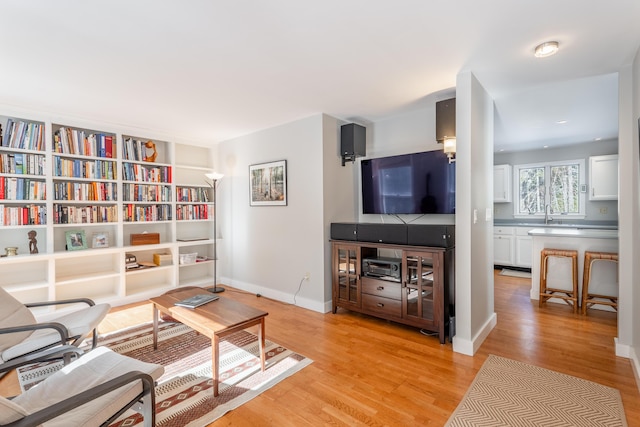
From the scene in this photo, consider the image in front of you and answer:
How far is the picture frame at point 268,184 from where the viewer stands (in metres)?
4.06

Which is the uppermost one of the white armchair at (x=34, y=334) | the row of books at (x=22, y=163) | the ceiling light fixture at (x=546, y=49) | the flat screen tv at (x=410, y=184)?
the ceiling light fixture at (x=546, y=49)

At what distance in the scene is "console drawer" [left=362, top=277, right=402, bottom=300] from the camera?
3131mm

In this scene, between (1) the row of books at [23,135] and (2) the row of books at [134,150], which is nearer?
(1) the row of books at [23,135]

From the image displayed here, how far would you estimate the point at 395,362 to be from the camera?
8.16ft

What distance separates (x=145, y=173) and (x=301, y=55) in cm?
319

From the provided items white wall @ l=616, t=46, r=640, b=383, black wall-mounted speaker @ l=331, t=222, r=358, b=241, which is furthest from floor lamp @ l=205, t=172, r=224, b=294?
white wall @ l=616, t=46, r=640, b=383

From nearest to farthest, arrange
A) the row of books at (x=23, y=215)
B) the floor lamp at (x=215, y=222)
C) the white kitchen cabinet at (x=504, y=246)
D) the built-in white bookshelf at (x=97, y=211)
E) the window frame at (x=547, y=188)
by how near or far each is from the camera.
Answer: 1. the row of books at (x=23, y=215)
2. the built-in white bookshelf at (x=97, y=211)
3. the floor lamp at (x=215, y=222)
4. the window frame at (x=547, y=188)
5. the white kitchen cabinet at (x=504, y=246)

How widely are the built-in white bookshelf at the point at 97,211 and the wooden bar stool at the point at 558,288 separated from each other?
186 inches

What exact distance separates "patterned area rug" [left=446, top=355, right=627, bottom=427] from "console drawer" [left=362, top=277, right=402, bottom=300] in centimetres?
98

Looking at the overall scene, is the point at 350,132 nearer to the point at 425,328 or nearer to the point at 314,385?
the point at 425,328

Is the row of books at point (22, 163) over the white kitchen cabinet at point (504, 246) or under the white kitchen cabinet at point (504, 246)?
over

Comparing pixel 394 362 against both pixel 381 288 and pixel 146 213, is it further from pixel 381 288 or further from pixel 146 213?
pixel 146 213

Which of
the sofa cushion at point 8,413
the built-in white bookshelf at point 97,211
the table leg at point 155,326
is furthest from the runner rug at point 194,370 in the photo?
the built-in white bookshelf at point 97,211

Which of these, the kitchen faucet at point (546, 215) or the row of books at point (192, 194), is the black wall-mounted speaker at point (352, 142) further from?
the kitchen faucet at point (546, 215)
